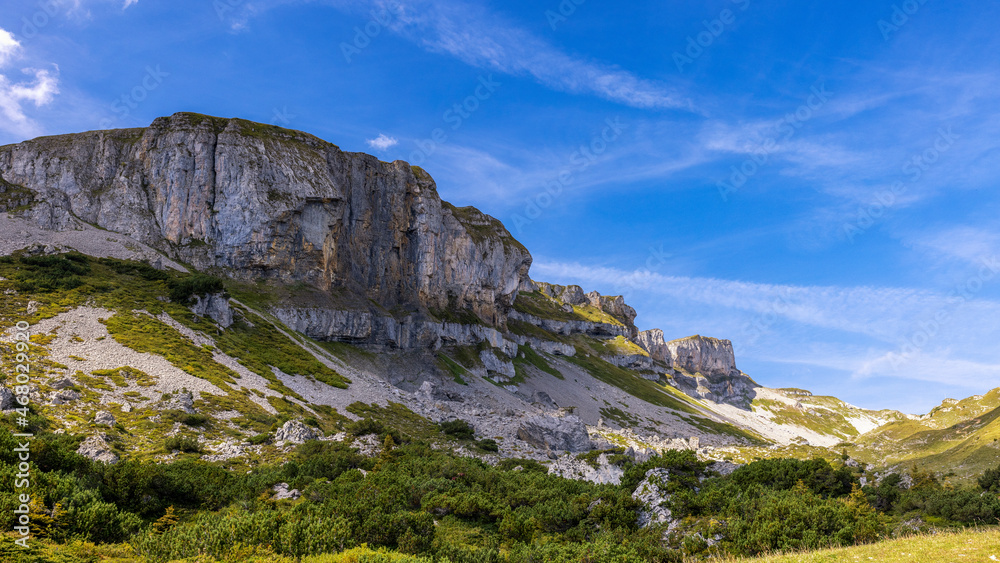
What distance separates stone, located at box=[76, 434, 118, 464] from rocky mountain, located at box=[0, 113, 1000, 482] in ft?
0.80

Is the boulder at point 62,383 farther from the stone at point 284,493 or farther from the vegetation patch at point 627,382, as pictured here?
the vegetation patch at point 627,382

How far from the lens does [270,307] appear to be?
→ 253ft

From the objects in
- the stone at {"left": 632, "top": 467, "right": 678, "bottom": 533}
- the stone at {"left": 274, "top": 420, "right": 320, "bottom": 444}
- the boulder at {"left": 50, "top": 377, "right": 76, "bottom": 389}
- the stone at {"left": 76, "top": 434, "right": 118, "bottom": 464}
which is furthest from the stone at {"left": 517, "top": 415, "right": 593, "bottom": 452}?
the boulder at {"left": 50, "top": 377, "right": 76, "bottom": 389}

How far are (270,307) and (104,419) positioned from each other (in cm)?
5063

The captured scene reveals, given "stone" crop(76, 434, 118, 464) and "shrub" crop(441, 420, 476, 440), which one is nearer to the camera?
"stone" crop(76, 434, 118, 464)

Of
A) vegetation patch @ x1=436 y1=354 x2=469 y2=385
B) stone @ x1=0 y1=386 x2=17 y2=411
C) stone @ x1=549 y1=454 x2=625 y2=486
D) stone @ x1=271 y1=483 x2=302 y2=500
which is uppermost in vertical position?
vegetation patch @ x1=436 y1=354 x2=469 y2=385

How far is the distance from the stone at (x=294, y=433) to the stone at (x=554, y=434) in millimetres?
26561

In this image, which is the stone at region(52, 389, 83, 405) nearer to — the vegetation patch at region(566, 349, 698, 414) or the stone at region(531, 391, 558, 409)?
the stone at region(531, 391, 558, 409)

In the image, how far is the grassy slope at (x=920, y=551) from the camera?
10.6m

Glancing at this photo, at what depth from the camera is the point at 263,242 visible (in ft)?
271

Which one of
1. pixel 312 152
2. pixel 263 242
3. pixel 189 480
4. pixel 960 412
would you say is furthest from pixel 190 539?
pixel 960 412

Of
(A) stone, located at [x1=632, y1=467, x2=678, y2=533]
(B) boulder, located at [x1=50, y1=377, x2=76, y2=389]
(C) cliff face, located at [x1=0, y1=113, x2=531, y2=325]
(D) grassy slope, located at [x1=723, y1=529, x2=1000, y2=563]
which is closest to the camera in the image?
(D) grassy slope, located at [x1=723, y1=529, x2=1000, y2=563]

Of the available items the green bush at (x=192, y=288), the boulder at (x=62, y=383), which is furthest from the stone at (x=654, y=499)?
the green bush at (x=192, y=288)

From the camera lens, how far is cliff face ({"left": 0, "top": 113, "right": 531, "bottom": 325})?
263 feet
